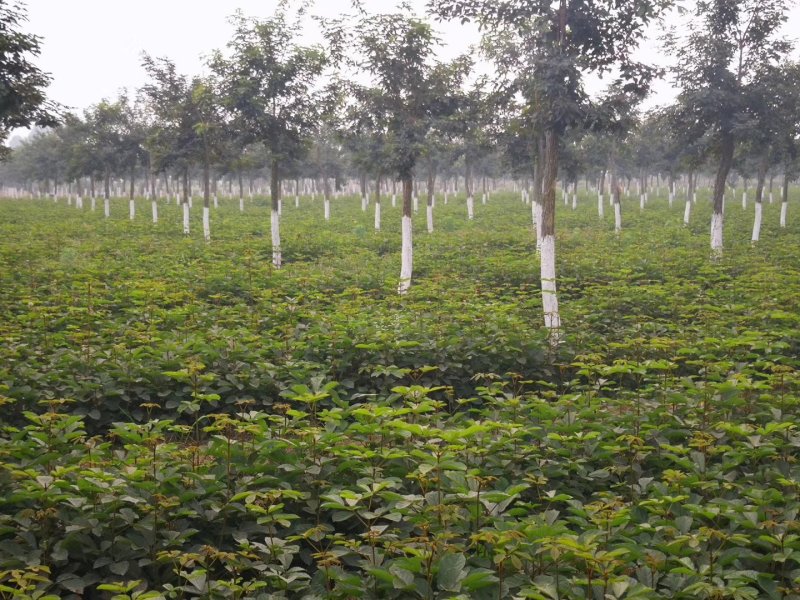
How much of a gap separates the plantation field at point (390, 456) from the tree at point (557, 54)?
8.36 ft

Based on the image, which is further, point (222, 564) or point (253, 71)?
point (253, 71)

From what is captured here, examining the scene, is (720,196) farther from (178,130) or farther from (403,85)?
(178,130)

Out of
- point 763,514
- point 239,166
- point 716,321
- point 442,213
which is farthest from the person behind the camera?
point 442,213

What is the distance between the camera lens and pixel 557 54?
41.3ft

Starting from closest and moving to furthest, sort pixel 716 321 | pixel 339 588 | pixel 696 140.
→ pixel 339 588 → pixel 716 321 → pixel 696 140

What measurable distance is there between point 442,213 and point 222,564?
36.1m

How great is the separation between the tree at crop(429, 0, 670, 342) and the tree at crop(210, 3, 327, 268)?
8562 mm

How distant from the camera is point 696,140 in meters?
23.3

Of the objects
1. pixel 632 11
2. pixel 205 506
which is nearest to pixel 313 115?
pixel 632 11

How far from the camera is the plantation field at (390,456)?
3979 millimetres

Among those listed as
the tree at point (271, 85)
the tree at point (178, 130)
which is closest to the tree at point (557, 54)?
the tree at point (271, 85)

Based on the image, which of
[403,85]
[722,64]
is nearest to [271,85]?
[403,85]

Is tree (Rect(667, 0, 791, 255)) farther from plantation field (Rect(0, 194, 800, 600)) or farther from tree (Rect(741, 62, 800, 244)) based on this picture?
plantation field (Rect(0, 194, 800, 600))

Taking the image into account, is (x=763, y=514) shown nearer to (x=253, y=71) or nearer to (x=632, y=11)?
(x=632, y=11)
